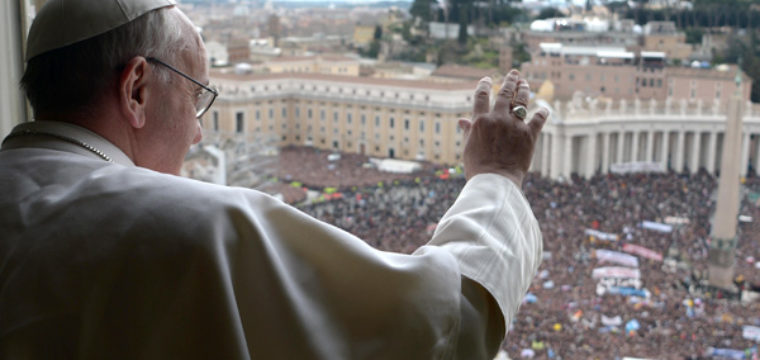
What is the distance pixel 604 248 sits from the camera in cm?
595

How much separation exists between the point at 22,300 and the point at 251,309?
84mm

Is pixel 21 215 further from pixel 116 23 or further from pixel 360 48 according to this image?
pixel 360 48

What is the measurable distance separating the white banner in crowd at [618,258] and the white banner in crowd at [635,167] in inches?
160

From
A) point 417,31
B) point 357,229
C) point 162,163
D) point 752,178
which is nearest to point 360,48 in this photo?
point 417,31

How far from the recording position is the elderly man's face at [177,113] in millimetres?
414

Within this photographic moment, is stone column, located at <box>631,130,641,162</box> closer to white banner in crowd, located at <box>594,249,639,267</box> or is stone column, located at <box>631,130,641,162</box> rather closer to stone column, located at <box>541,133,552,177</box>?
stone column, located at <box>541,133,552,177</box>

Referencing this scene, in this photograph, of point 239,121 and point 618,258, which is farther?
point 239,121

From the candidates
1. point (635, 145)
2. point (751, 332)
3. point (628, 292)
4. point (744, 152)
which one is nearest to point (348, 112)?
point (635, 145)

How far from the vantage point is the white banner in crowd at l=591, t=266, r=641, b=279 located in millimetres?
4992

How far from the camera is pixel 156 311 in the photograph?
13.1 inches

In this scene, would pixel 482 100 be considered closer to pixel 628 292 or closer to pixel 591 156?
pixel 628 292

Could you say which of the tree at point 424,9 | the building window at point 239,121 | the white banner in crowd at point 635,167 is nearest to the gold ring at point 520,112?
the white banner in crowd at point 635,167

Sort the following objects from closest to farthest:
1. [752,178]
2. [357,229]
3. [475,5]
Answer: [357,229]
[752,178]
[475,5]

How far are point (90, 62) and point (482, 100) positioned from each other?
207mm
